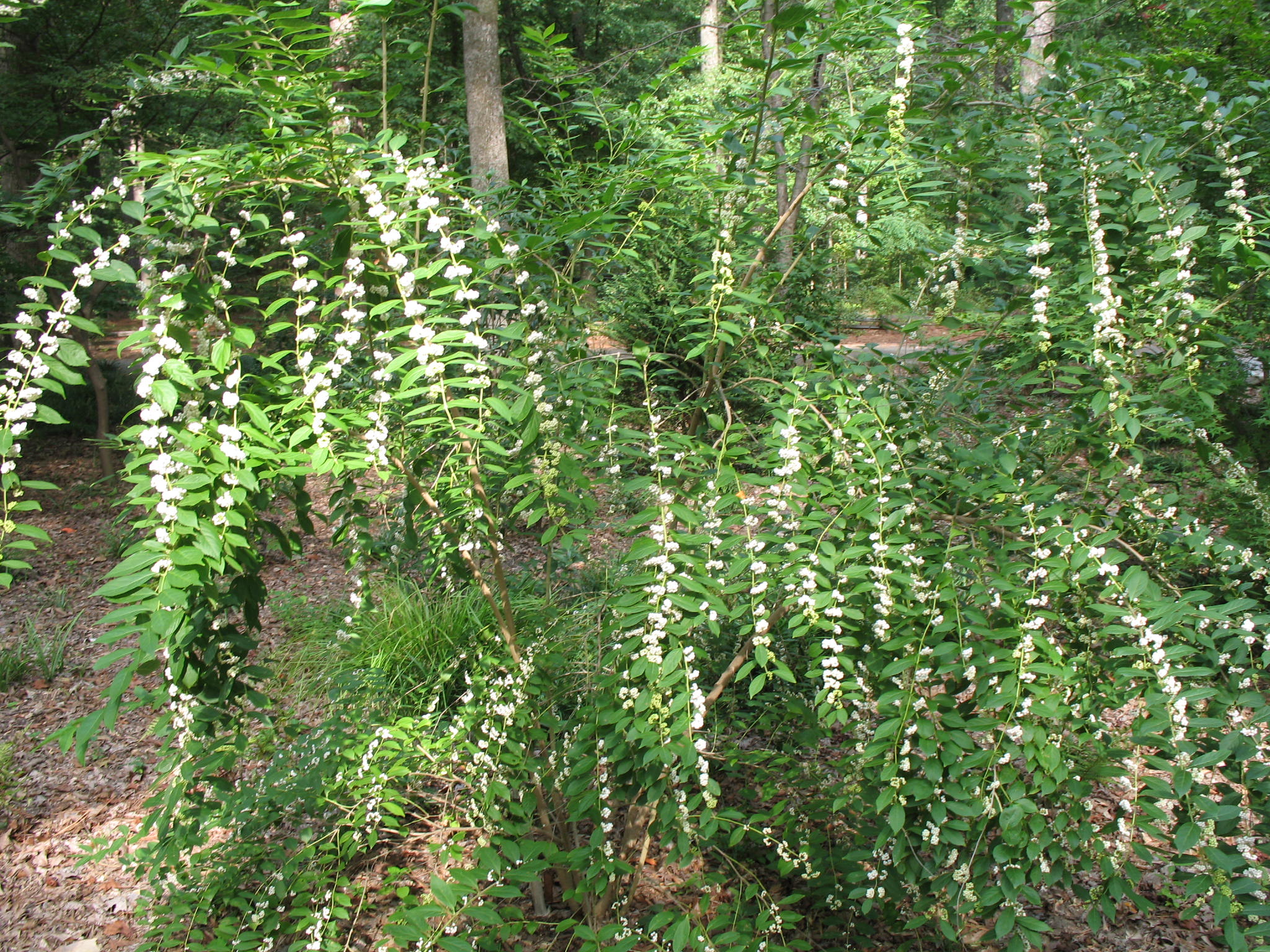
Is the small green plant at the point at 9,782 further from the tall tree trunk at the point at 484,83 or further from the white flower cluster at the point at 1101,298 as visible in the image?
the tall tree trunk at the point at 484,83

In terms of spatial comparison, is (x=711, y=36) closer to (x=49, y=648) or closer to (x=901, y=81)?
(x=49, y=648)

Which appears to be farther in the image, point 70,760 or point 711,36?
point 711,36

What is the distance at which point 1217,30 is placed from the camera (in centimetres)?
315

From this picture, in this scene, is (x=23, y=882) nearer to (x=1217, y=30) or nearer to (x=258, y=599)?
(x=258, y=599)

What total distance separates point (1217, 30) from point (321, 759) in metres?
4.19

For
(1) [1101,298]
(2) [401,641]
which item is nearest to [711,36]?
(2) [401,641]

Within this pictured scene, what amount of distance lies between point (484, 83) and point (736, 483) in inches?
226

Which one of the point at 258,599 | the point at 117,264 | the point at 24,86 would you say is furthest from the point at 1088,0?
the point at 24,86

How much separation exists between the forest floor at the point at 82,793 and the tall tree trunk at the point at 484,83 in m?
3.34

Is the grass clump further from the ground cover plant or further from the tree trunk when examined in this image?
the tree trunk

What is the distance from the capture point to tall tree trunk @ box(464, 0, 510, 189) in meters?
6.41

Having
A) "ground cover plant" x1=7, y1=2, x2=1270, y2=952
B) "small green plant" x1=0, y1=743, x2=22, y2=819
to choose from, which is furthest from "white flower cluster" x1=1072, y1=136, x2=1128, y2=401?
"small green plant" x1=0, y1=743, x2=22, y2=819

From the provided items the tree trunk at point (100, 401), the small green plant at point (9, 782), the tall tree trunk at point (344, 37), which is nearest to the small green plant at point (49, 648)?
the small green plant at point (9, 782)

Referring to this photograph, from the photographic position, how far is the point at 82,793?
3529 mm
